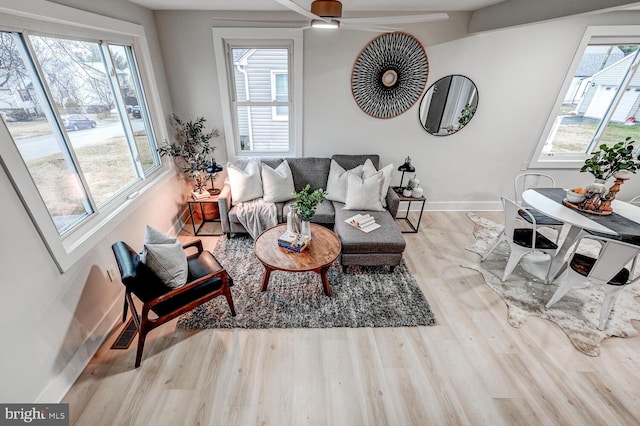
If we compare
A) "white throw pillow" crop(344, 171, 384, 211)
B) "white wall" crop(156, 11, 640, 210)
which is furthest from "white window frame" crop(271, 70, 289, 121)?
"white throw pillow" crop(344, 171, 384, 211)

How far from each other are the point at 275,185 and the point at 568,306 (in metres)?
3.22

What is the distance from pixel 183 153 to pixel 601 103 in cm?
573

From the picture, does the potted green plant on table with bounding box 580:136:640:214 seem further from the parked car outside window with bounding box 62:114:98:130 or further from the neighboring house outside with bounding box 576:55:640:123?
the parked car outside window with bounding box 62:114:98:130

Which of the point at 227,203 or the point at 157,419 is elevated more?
the point at 227,203

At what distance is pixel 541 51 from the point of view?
10.4 ft

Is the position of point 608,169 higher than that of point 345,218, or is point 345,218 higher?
point 608,169

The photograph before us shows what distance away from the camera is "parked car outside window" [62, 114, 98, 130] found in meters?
1.94

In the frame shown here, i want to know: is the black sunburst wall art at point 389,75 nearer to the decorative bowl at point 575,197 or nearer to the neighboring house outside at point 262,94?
the neighboring house outside at point 262,94

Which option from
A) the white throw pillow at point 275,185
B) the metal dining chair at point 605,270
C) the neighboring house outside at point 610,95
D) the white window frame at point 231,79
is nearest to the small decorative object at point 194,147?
the white window frame at point 231,79

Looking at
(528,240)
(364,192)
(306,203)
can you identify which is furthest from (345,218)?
(528,240)

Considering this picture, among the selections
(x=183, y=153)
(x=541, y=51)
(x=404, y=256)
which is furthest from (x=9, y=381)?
(x=541, y=51)

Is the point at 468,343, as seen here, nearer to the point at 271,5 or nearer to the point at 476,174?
the point at 476,174

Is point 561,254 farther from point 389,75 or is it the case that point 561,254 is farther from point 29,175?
point 29,175

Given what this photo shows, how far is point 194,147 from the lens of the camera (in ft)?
11.7
